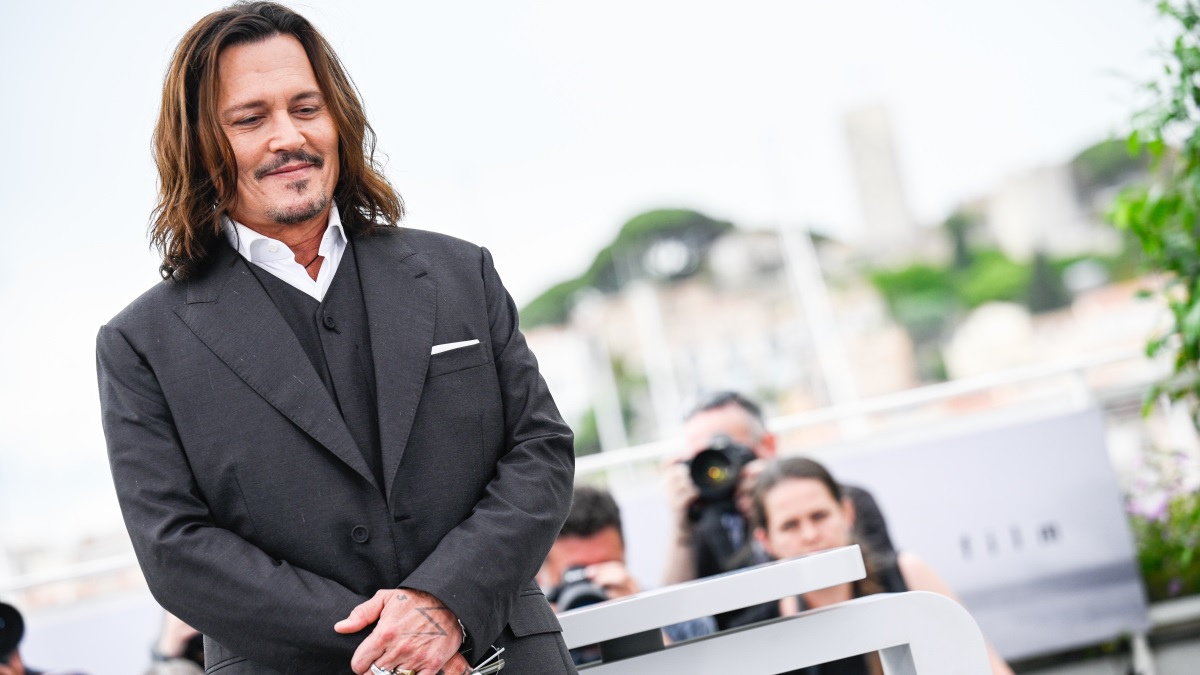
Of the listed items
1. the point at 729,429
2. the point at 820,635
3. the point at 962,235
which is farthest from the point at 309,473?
the point at 962,235

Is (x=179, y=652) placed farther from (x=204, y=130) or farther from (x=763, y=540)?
(x=204, y=130)

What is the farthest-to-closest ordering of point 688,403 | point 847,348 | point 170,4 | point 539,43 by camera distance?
point 847,348
point 539,43
point 170,4
point 688,403

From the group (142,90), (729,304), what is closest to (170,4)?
(142,90)

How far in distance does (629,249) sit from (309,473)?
32246 millimetres

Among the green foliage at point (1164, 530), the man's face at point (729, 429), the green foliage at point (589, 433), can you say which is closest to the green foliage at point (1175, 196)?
the man's face at point (729, 429)

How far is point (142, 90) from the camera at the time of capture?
20.4 feet

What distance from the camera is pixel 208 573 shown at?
1.09 m

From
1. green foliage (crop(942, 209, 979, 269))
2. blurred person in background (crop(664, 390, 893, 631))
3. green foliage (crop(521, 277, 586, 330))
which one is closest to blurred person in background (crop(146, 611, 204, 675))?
blurred person in background (crop(664, 390, 893, 631))

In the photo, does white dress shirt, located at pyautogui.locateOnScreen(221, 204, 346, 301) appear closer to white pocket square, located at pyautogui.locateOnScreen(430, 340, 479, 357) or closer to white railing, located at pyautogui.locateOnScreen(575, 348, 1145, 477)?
white pocket square, located at pyautogui.locateOnScreen(430, 340, 479, 357)

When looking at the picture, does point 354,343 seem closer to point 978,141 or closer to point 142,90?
point 142,90

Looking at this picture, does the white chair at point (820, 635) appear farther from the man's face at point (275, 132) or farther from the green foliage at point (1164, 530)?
the green foliage at point (1164, 530)

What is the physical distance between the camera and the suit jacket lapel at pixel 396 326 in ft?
3.87

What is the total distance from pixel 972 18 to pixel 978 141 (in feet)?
25.6

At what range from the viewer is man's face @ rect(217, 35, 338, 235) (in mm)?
1242
